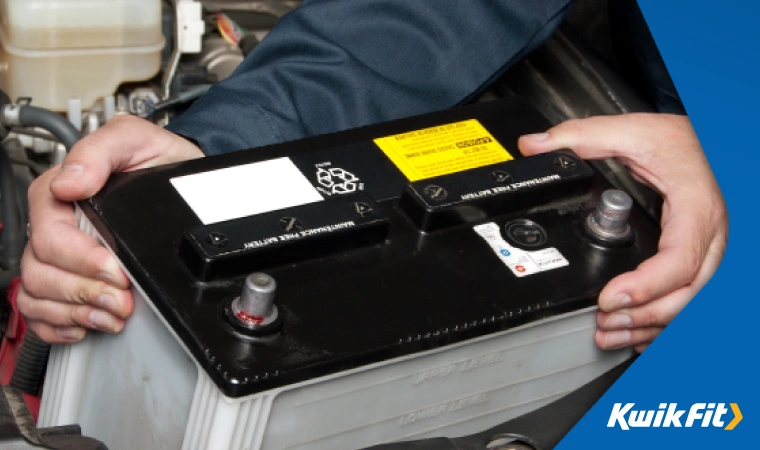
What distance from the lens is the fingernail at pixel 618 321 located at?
2.83 feet

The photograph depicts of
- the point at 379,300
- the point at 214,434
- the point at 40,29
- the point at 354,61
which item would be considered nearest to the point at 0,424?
the point at 214,434

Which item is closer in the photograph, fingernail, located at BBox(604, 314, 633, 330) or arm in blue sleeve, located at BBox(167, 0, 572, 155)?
fingernail, located at BBox(604, 314, 633, 330)

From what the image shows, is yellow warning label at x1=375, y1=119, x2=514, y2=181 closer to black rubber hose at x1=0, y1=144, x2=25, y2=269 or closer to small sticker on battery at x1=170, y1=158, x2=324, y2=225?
small sticker on battery at x1=170, y1=158, x2=324, y2=225

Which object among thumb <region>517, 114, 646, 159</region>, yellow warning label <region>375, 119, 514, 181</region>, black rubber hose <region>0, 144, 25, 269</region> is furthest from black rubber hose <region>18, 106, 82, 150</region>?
thumb <region>517, 114, 646, 159</region>

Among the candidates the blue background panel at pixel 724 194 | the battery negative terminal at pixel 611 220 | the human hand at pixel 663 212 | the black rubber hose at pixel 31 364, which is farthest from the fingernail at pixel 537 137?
the black rubber hose at pixel 31 364

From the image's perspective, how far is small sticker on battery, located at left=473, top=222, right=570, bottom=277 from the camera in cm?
84

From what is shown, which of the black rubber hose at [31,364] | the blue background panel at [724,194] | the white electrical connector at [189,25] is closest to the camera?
the blue background panel at [724,194]

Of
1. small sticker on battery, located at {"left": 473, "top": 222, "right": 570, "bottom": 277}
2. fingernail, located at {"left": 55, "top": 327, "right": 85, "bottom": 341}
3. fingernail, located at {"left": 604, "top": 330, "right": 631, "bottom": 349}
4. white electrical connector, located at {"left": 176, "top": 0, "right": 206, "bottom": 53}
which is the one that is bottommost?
fingernail, located at {"left": 55, "top": 327, "right": 85, "bottom": 341}

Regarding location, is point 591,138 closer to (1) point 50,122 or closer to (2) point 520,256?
(2) point 520,256

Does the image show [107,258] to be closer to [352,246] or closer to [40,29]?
[352,246]

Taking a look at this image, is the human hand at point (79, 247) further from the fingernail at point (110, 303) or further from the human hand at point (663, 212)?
the human hand at point (663, 212)

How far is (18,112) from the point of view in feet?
3.96

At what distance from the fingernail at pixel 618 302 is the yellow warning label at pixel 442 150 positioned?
19 centimetres

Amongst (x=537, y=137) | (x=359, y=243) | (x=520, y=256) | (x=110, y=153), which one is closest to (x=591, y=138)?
(x=537, y=137)
